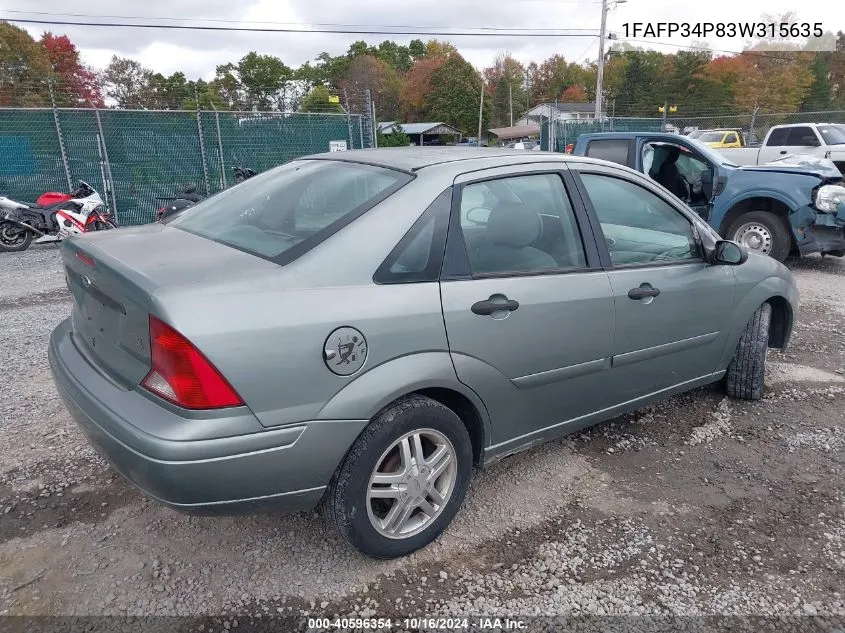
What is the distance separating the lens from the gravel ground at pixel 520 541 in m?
2.32

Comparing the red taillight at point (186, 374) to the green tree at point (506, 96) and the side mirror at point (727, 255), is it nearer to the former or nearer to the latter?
the side mirror at point (727, 255)

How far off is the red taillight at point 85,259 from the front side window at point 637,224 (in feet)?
7.37

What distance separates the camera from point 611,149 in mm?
8281

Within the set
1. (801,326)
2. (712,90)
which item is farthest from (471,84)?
(801,326)

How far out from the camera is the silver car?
2.00 m

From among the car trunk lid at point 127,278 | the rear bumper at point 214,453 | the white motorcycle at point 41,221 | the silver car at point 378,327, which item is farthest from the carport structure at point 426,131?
the rear bumper at point 214,453

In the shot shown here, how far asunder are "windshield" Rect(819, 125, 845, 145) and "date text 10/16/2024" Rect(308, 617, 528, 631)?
17.8 m

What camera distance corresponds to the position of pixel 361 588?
2.38 m

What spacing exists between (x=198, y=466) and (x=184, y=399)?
0.22 metres

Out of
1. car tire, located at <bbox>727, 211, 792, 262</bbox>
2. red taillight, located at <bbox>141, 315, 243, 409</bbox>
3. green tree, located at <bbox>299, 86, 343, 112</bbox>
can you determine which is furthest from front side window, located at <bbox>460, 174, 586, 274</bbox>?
green tree, located at <bbox>299, 86, 343, 112</bbox>

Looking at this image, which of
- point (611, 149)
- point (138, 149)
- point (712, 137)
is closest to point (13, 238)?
point (138, 149)

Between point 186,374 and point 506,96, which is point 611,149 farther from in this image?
point 506,96

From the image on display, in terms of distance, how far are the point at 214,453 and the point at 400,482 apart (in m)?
0.77

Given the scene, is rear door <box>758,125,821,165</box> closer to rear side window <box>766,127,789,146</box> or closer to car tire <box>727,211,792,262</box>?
rear side window <box>766,127,789,146</box>
